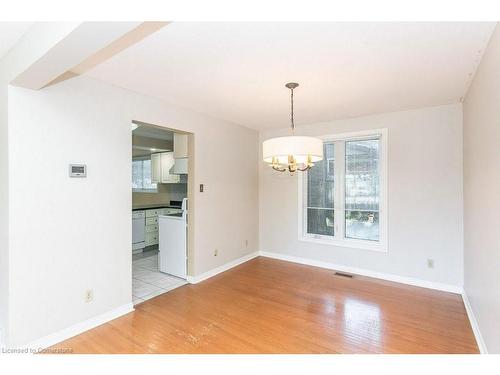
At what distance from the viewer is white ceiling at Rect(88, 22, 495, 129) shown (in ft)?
5.86

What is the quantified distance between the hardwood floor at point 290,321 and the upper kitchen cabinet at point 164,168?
2.40 meters

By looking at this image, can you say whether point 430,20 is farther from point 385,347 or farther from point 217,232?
point 217,232

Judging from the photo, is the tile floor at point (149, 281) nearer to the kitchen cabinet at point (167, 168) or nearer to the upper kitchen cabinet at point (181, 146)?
the kitchen cabinet at point (167, 168)

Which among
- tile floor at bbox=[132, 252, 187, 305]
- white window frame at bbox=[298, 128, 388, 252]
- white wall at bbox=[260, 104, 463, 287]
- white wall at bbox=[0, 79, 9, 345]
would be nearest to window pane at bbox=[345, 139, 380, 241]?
white window frame at bbox=[298, 128, 388, 252]

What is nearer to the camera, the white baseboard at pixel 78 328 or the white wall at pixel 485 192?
the white wall at pixel 485 192

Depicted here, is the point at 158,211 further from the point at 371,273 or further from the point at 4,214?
the point at 371,273

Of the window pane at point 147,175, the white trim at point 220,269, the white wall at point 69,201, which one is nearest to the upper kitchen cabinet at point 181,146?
the white wall at point 69,201

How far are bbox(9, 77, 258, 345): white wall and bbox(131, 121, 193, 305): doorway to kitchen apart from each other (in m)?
0.44

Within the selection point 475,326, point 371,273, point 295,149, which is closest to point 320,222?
point 371,273

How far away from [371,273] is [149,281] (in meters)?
3.22

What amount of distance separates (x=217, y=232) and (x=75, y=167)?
7.17ft

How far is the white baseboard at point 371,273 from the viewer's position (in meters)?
3.41

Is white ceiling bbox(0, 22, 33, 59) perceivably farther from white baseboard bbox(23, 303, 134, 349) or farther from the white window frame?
the white window frame

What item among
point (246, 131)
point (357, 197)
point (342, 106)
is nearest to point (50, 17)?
point (342, 106)
